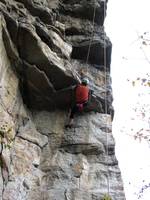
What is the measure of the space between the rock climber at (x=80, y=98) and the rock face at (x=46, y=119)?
0.23 meters

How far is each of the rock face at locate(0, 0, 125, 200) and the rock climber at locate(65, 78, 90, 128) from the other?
230 mm

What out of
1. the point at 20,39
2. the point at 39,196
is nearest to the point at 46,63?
the point at 20,39

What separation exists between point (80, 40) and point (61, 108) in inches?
120

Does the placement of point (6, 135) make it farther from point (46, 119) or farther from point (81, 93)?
point (81, 93)

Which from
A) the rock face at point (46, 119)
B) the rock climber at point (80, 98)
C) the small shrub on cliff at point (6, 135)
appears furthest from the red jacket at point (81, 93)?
the small shrub on cliff at point (6, 135)

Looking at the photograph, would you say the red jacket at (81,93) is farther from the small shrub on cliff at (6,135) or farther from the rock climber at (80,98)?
the small shrub on cliff at (6,135)

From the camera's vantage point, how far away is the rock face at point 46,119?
1122cm

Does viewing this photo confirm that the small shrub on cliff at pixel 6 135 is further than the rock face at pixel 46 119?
No

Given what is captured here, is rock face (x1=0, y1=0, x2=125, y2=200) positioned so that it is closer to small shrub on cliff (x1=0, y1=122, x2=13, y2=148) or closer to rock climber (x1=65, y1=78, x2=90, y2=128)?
small shrub on cliff (x1=0, y1=122, x2=13, y2=148)

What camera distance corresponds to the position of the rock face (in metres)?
11.2

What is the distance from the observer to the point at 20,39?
12.4 m

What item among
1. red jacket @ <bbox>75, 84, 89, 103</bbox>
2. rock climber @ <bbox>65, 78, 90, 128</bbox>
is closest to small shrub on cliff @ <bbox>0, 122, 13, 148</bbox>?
rock climber @ <bbox>65, 78, 90, 128</bbox>

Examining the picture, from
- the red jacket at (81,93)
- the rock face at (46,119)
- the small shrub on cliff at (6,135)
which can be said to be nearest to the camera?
the small shrub on cliff at (6,135)

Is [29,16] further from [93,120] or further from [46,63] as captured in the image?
[93,120]
